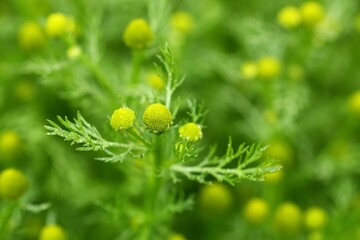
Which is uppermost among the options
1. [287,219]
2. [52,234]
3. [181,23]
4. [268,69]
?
[181,23]

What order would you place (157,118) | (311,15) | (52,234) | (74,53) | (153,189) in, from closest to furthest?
(157,118) < (153,189) < (52,234) < (74,53) < (311,15)

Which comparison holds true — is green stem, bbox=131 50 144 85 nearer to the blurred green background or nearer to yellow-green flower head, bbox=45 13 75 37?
the blurred green background

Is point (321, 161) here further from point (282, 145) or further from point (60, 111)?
point (60, 111)

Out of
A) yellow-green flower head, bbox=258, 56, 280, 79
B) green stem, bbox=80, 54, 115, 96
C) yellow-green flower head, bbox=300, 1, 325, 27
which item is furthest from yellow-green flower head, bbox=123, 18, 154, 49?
yellow-green flower head, bbox=300, 1, 325, 27

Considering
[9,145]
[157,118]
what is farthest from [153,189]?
[9,145]

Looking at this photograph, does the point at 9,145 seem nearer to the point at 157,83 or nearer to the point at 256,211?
the point at 157,83

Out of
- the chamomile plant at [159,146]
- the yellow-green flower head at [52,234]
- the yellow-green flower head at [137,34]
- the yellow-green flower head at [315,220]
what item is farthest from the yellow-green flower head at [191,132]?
the yellow-green flower head at [315,220]
